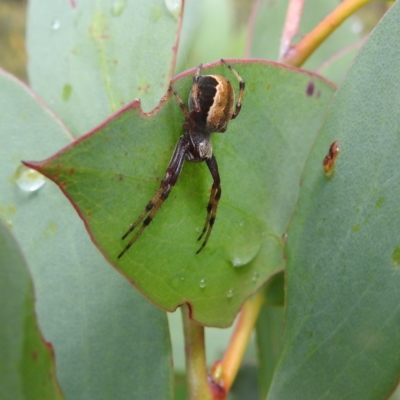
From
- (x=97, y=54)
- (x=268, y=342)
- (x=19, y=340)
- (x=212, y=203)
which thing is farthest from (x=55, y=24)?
(x=268, y=342)

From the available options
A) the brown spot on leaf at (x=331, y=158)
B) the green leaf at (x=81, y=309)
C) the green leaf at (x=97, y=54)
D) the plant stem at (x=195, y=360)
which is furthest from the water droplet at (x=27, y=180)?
the brown spot on leaf at (x=331, y=158)

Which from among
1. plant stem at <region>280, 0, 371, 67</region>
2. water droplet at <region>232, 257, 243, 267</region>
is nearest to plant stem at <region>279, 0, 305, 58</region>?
plant stem at <region>280, 0, 371, 67</region>

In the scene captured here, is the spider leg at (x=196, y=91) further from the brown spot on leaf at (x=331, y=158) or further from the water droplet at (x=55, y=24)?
the water droplet at (x=55, y=24)

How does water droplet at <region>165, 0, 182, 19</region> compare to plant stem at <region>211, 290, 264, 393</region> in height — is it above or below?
above

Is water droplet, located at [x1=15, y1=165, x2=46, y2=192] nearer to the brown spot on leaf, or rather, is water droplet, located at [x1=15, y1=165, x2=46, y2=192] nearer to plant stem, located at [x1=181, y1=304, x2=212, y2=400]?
plant stem, located at [x1=181, y1=304, x2=212, y2=400]

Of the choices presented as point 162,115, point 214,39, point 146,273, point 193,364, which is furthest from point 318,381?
point 214,39

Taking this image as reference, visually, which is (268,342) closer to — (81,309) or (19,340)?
(81,309)

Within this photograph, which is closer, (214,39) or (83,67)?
(83,67)

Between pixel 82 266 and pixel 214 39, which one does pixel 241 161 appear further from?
pixel 214 39
